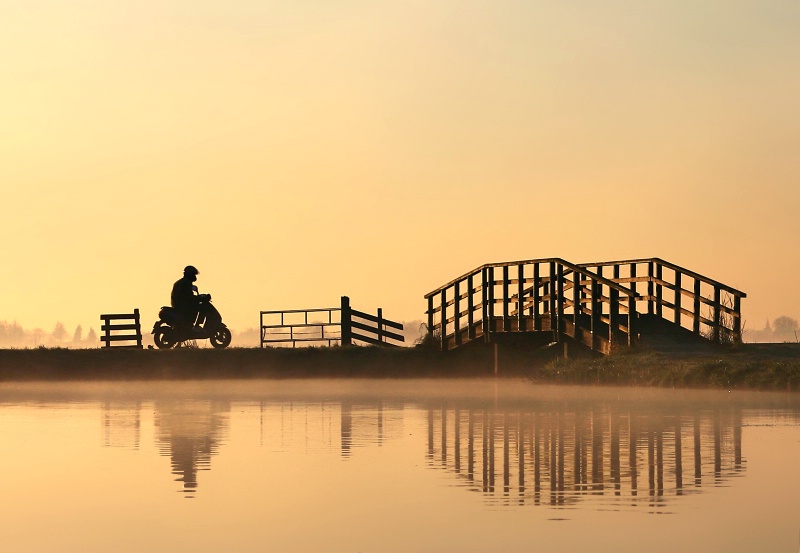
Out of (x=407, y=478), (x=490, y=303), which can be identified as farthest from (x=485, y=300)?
(x=407, y=478)

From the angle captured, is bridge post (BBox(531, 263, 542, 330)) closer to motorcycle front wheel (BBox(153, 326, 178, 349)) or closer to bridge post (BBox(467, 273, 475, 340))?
bridge post (BBox(467, 273, 475, 340))

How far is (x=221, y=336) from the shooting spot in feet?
117

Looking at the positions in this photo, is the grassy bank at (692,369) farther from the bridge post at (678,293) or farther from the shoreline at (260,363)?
the shoreline at (260,363)

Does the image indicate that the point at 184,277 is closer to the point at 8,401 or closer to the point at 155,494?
the point at 8,401

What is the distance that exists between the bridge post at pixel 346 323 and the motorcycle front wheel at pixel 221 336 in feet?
12.0

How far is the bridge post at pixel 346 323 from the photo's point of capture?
38250 mm

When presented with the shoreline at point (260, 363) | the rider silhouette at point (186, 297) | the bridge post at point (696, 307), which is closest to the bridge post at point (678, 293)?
the bridge post at point (696, 307)

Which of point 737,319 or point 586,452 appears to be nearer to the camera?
point 586,452

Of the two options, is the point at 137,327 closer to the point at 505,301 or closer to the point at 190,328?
the point at 190,328

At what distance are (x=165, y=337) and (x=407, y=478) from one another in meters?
25.0

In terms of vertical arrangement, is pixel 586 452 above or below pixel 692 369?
below

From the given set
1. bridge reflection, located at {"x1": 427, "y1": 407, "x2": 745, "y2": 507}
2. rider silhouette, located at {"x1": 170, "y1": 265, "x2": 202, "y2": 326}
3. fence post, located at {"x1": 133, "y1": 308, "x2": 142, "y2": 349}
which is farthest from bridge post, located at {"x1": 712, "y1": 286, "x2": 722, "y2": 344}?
fence post, located at {"x1": 133, "y1": 308, "x2": 142, "y2": 349}

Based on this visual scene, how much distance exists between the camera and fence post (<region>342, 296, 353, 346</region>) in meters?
38.2

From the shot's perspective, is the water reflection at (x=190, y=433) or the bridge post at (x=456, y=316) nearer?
the water reflection at (x=190, y=433)
